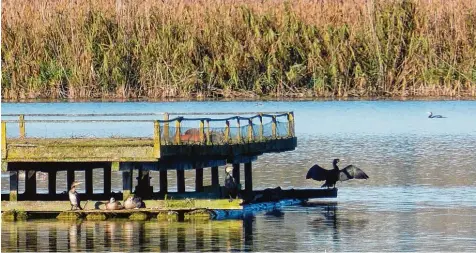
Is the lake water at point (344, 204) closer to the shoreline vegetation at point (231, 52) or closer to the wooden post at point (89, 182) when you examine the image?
the wooden post at point (89, 182)

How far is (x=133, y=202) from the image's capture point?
2884 centimetres

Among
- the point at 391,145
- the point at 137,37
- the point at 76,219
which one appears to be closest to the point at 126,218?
the point at 76,219

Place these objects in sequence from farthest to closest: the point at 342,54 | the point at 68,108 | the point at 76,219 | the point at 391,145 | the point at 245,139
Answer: the point at 342,54 → the point at 68,108 → the point at 391,145 → the point at 245,139 → the point at 76,219

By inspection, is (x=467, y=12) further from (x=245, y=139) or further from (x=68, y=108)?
(x=245, y=139)

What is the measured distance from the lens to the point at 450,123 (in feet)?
177

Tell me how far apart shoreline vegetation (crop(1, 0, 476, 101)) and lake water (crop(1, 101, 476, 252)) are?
202cm

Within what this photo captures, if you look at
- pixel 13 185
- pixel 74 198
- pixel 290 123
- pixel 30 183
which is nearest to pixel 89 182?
pixel 30 183

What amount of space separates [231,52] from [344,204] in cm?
2535

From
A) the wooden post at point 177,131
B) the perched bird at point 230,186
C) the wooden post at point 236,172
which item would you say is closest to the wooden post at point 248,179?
the wooden post at point 236,172

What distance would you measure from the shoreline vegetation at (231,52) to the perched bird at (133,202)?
27411mm

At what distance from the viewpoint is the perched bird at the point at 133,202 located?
28844 millimetres

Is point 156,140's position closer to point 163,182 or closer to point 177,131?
point 177,131

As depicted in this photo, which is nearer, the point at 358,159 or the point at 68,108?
the point at 358,159

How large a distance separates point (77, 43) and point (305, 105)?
25.2 feet
